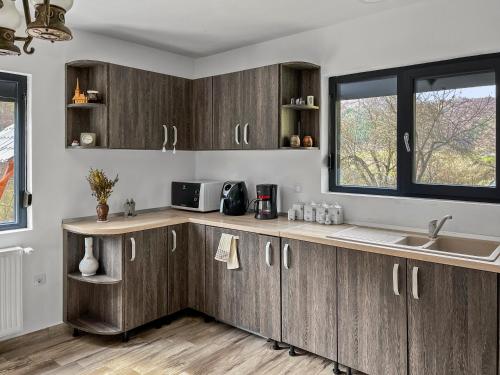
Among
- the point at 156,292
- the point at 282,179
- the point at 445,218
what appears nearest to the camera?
the point at 445,218

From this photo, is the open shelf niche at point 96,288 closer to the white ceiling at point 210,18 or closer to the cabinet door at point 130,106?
the cabinet door at point 130,106

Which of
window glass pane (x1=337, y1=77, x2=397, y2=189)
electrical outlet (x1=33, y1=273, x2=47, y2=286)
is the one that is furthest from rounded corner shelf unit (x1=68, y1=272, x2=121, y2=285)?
window glass pane (x1=337, y1=77, x2=397, y2=189)

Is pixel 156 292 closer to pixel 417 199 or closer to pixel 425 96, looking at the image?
pixel 417 199

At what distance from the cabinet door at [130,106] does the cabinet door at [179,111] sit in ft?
0.49

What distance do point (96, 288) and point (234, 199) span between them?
1.33 meters

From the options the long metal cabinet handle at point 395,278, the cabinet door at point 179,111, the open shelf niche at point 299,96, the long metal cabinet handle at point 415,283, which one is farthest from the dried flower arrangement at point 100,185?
the long metal cabinet handle at point 415,283

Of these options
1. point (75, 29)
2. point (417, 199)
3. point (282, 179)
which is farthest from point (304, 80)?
point (75, 29)

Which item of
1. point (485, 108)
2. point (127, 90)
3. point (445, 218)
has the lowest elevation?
point (445, 218)

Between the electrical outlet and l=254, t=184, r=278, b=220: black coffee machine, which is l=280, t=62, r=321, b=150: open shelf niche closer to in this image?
l=254, t=184, r=278, b=220: black coffee machine

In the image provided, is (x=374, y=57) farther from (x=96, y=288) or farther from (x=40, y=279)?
(x=40, y=279)

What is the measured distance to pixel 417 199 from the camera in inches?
110

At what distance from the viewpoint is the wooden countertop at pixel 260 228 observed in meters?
2.15

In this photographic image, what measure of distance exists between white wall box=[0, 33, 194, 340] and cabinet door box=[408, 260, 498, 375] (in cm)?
253

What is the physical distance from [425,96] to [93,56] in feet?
Result: 8.48
